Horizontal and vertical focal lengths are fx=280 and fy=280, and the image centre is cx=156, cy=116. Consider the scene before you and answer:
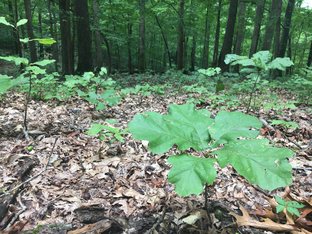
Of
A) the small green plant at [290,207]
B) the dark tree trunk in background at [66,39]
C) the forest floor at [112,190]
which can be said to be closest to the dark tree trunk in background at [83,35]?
the dark tree trunk in background at [66,39]

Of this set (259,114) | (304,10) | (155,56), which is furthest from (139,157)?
(155,56)

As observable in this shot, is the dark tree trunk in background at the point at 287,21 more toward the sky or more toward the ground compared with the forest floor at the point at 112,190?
more toward the sky

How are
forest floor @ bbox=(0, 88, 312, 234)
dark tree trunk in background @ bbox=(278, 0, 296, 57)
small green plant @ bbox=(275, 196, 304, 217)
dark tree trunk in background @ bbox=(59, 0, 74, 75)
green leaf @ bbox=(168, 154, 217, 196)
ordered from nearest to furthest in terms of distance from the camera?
green leaf @ bbox=(168, 154, 217, 196)
small green plant @ bbox=(275, 196, 304, 217)
forest floor @ bbox=(0, 88, 312, 234)
dark tree trunk in background @ bbox=(59, 0, 74, 75)
dark tree trunk in background @ bbox=(278, 0, 296, 57)

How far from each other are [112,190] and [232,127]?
117 cm

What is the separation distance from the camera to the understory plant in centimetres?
122

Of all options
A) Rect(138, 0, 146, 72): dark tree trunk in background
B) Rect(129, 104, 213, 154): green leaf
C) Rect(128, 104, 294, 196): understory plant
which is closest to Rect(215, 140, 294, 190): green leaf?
Rect(128, 104, 294, 196): understory plant

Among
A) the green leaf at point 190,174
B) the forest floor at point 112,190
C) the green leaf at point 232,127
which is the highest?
the green leaf at point 232,127

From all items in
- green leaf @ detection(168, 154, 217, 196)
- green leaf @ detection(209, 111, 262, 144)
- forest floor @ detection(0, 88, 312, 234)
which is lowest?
forest floor @ detection(0, 88, 312, 234)

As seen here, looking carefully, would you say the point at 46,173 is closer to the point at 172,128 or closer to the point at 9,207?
the point at 9,207

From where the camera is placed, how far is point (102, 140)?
10.7 ft

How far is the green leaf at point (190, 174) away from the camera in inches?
46.5

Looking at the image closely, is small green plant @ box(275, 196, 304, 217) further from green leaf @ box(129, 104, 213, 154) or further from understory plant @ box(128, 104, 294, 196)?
green leaf @ box(129, 104, 213, 154)

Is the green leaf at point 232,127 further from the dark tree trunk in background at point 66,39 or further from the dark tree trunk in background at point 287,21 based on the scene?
the dark tree trunk in background at point 287,21

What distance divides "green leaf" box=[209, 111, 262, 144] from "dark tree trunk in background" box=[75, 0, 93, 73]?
881 cm
